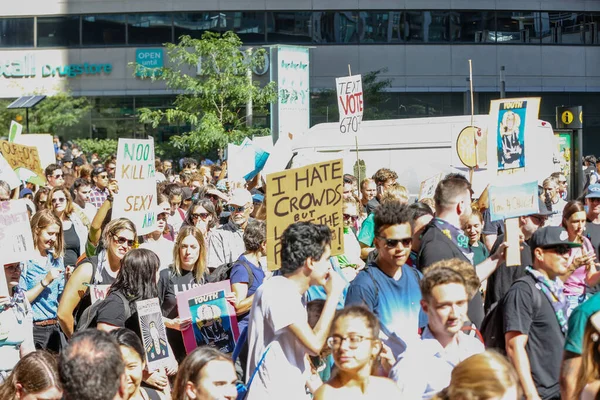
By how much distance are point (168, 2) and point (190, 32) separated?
1.52 meters

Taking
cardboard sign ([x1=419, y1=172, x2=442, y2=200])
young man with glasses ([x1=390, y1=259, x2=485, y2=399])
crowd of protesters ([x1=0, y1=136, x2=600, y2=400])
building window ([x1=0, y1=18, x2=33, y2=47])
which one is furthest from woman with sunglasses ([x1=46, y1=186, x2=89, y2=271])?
building window ([x1=0, y1=18, x2=33, y2=47])

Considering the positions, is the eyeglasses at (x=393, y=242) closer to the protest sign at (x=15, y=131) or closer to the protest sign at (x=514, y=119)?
the protest sign at (x=514, y=119)

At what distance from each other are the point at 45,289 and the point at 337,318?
12.7 feet

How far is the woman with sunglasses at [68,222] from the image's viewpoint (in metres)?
10.7

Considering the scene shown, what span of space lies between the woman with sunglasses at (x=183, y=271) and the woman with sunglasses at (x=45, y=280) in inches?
34.9

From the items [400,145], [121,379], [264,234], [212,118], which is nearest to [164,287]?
[264,234]

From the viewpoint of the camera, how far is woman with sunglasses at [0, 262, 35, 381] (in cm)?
691

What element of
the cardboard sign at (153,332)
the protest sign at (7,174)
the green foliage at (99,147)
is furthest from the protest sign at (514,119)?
the green foliage at (99,147)

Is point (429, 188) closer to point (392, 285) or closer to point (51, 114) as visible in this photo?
point (392, 285)

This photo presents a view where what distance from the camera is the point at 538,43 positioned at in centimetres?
4359

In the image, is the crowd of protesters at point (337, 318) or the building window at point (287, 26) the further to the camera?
the building window at point (287, 26)

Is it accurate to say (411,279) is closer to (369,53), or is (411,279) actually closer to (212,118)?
(212,118)

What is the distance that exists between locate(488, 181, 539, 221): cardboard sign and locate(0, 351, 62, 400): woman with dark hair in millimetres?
3805

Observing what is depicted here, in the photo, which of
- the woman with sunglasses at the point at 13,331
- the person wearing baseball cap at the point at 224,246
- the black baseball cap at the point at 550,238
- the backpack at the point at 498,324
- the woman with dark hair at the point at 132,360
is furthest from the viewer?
the person wearing baseball cap at the point at 224,246
